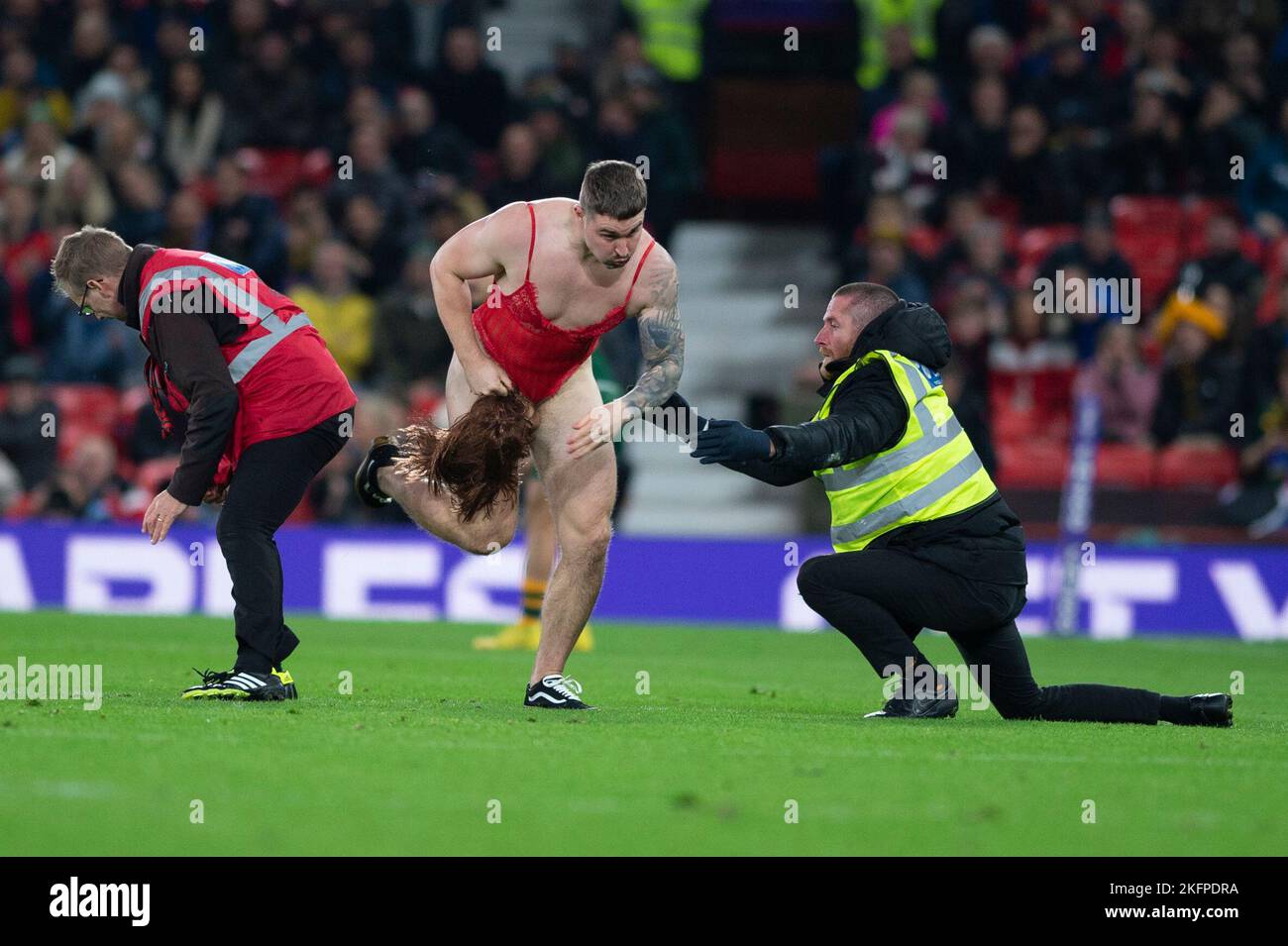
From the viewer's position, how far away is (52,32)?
20406 mm

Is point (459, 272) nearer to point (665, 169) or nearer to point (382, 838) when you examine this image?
point (382, 838)

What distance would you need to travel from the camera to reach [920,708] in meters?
8.33

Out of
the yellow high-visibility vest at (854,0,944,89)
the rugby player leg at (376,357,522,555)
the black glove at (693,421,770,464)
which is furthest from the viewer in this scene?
the yellow high-visibility vest at (854,0,944,89)

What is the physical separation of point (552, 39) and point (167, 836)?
17.9 metres

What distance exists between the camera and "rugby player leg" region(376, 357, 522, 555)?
8586 mm

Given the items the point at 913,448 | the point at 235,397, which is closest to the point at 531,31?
the point at 235,397

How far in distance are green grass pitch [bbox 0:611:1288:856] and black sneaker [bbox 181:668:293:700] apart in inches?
6.0

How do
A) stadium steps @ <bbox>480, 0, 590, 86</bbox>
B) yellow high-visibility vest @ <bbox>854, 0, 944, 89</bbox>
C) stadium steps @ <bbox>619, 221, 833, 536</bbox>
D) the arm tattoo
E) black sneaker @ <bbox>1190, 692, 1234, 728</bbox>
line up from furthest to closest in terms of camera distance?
1. stadium steps @ <bbox>480, 0, 590, 86</bbox>
2. yellow high-visibility vest @ <bbox>854, 0, 944, 89</bbox>
3. stadium steps @ <bbox>619, 221, 833, 536</bbox>
4. black sneaker @ <bbox>1190, 692, 1234, 728</bbox>
5. the arm tattoo

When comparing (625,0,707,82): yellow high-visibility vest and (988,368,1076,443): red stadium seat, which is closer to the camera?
(988,368,1076,443): red stadium seat

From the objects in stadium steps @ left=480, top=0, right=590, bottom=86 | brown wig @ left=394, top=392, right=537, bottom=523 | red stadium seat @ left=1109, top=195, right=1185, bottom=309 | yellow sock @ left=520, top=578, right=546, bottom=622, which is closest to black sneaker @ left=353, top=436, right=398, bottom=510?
brown wig @ left=394, top=392, right=537, bottom=523

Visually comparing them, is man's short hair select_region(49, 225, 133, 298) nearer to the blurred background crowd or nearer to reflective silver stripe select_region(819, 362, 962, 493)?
reflective silver stripe select_region(819, 362, 962, 493)

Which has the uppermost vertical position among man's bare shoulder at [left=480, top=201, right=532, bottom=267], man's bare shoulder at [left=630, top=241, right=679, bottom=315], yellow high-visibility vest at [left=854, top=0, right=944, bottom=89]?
yellow high-visibility vest at [left=854, top=0, right=944, bottom=89]

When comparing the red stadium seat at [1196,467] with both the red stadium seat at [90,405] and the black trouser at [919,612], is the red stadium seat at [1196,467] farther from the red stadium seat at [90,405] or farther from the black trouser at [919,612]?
the red stadium seat at [90,405]

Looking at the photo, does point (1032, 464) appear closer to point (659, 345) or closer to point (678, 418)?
point (659, 345)
